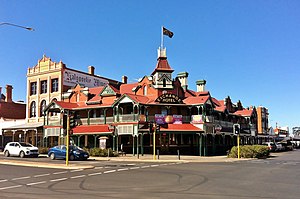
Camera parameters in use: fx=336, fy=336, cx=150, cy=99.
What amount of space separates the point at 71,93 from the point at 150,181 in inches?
1358

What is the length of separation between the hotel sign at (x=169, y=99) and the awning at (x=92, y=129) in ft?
22.2

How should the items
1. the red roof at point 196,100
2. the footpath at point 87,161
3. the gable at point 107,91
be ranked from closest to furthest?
the footpath at point 87,161
the red roof at point 196,100
the gable at point 107,91

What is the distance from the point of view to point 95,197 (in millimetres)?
10922

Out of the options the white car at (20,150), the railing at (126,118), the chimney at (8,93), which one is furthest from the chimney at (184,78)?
the chimney at (8,93)

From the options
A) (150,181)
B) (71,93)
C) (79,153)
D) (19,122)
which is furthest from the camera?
(19,122)

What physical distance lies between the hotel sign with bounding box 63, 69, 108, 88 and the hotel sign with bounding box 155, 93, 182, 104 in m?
16.3

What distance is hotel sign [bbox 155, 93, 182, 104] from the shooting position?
3925 centimetres

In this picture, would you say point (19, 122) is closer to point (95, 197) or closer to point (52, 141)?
point (52, 141)

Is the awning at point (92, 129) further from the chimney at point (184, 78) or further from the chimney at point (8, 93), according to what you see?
the chimney at point (8, 93)

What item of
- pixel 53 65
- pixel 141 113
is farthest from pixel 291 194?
pixel 53 65

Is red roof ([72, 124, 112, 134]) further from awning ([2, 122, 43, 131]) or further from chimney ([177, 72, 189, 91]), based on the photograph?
chimney ([177, 72, 189, 91])

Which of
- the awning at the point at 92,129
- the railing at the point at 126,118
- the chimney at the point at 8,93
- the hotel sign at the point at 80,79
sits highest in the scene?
the hotel sign at the point at 80,79

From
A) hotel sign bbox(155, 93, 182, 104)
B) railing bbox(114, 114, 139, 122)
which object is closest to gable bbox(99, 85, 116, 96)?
railing bbox(114, 114, 139, 122)

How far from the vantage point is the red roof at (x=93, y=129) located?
38812 millimetres
